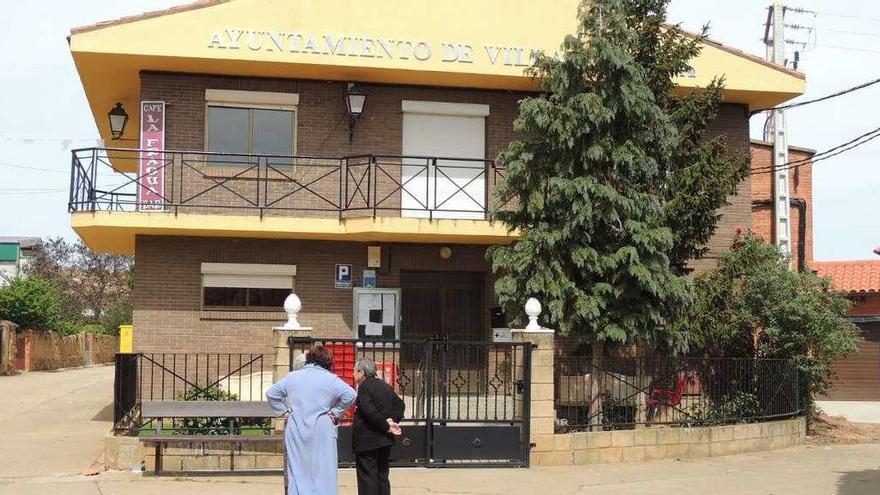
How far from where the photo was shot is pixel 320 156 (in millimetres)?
17156

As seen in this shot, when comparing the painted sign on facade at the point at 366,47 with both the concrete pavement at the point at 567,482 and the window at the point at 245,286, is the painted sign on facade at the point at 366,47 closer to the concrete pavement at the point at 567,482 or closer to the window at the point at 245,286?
the window at the point at 245,286

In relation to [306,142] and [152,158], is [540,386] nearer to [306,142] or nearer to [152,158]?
[306,142]

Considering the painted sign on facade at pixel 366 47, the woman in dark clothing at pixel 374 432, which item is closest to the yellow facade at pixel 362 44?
the painted sign on facade at pixel 366 47

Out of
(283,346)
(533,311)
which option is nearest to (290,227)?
(283,346)

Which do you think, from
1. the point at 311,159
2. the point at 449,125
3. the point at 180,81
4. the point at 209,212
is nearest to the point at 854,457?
the point at 449,125

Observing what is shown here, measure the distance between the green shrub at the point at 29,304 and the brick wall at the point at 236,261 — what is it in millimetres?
23979

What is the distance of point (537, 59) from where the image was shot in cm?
1452

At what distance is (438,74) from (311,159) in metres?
2.55

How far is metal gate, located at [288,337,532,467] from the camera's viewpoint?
12.5 metres

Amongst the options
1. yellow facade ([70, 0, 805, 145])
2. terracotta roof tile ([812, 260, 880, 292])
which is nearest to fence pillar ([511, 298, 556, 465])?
yellow facade ([70, 0, 805, 145])

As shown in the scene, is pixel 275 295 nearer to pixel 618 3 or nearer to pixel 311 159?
pixel 311 159

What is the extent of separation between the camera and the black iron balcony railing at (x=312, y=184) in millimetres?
16750

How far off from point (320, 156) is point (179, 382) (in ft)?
14.3

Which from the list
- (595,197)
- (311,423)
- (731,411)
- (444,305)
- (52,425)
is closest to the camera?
(311,423)
